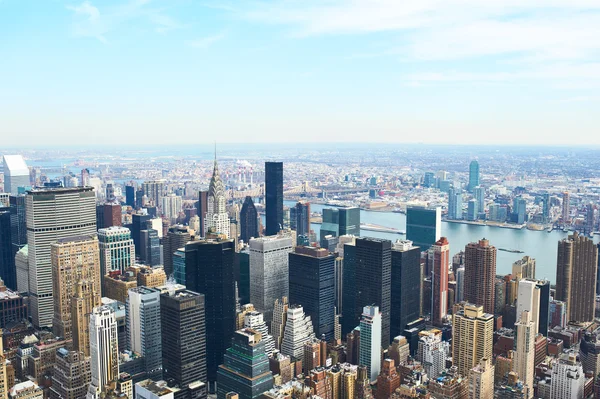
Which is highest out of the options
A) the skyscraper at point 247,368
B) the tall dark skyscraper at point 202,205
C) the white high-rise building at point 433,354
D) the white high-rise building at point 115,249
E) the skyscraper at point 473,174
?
the skyscraper at point 473,174

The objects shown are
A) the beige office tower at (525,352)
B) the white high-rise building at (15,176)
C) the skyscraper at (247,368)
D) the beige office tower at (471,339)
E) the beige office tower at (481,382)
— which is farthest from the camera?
the white high-rise building at (15,176)

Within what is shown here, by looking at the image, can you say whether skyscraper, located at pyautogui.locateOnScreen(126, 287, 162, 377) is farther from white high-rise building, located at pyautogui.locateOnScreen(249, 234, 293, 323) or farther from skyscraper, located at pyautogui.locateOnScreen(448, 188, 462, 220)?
skyscraper, located at pyautogui.locateOnScreen(448, 188, 462, 220)

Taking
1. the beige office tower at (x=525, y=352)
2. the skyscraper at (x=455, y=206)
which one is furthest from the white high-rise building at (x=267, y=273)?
the skyscraper at (x=455, y=206)

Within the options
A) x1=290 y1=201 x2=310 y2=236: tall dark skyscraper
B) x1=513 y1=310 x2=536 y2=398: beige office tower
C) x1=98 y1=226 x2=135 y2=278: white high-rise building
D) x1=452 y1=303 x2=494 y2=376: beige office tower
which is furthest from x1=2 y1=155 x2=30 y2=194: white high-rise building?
x1=513 y1=310 x2=536 y2=398: beige office tower

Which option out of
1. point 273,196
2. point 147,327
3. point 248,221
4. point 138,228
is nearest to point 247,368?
point 147,327

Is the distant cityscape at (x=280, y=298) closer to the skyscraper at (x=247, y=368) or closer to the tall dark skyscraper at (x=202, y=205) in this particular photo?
the skyscraper at (x=247, y=368)

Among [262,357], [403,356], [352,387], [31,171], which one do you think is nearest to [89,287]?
[262,357]

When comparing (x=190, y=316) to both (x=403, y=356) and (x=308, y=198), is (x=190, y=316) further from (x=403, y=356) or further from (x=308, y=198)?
(x=308, y=198)
